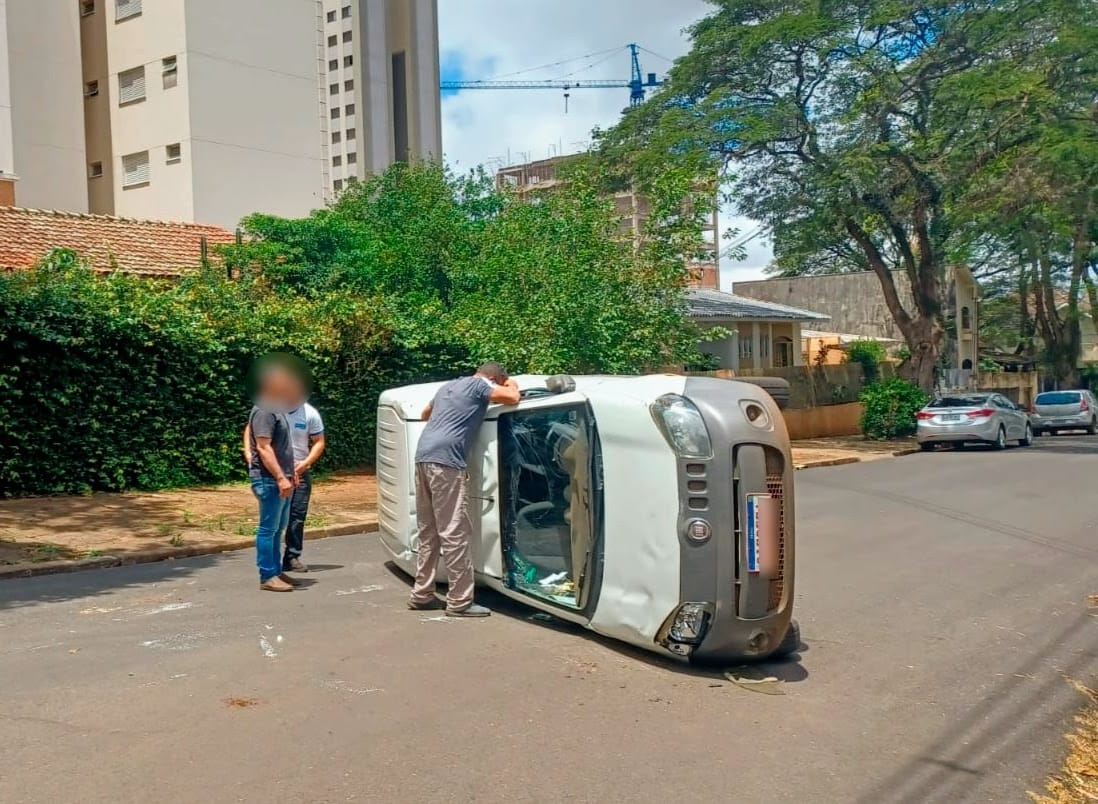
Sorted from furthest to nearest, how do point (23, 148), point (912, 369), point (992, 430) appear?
1. point (23, 148)
2. point (912, 369)
3. point (992, 430)

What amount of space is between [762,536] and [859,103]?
21.2 m

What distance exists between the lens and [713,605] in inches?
231

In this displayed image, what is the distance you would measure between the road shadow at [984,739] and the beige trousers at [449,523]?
321 centimetres

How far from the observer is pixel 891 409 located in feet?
94.5

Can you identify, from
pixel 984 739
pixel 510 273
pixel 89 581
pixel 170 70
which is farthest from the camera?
pixel 170 70

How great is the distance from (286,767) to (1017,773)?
10.6 ft

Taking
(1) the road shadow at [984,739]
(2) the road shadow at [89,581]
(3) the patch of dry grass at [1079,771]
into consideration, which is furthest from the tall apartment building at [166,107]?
(3) the patch of dry grass at [1079,771]

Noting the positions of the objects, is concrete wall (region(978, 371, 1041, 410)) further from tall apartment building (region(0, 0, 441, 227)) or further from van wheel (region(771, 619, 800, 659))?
van wheel (region(771, 619, 800, 659))

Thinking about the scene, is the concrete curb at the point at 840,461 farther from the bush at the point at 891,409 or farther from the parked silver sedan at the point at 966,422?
the bush at the point at 891,409

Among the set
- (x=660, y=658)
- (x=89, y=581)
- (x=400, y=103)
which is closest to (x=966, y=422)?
(x=660, y=658)

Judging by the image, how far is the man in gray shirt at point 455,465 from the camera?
23.6ft

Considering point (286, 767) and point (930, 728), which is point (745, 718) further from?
point (286, 767)

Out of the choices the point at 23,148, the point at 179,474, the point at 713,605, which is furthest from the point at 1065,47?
the point at 23,148

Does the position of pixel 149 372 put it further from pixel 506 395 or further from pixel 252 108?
pixel 252 108
